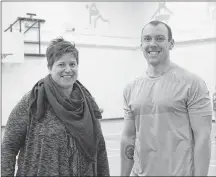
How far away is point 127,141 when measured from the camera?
1268mm

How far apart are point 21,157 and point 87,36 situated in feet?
3.75

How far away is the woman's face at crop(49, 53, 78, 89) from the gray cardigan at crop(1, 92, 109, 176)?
127 millimetres

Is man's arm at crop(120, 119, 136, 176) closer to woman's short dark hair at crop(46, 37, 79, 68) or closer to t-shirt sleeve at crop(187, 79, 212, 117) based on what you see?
t-shirt sleeve at crop(187, 79, 212, 117)

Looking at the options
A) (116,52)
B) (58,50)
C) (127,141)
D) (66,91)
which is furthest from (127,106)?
(116,52)

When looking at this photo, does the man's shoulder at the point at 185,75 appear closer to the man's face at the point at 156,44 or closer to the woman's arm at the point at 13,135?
the man's face at the point at 156,44

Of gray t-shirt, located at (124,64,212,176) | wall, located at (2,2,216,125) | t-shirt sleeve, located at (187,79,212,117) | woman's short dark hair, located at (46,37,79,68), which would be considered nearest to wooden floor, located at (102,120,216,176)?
wall, located at (2,2,216,125)

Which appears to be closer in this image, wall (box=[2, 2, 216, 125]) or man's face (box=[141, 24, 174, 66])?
man's face (box=[141, 24, 174, 66])

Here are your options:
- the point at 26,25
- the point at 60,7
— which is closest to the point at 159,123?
the point at 60,7

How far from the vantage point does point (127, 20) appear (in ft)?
5.60

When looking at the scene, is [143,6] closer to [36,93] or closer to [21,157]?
[36,93]

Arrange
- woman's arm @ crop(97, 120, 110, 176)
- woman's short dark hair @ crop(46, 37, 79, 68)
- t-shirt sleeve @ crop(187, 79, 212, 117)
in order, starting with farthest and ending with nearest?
woman's arm @ crop(97, 120, 110, 176) < woman's short dark hair @ crop(46, 37, 79, 68) < t-shirt sleeve @ crop(187, 79, 212, 117)

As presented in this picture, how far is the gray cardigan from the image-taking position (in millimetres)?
1191

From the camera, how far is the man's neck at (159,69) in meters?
1.16

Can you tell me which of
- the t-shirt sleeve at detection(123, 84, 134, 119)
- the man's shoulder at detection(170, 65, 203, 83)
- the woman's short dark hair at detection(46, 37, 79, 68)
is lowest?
the t-shirt sleeve at detection(123, 84, 134, 119)
